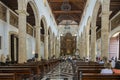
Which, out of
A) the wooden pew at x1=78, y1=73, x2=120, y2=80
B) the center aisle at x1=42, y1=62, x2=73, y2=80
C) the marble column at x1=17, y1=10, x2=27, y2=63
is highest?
the marble column at x1=17, y1=10, x2=27, y2=63

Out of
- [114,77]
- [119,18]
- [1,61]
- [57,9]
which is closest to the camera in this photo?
[114,77]

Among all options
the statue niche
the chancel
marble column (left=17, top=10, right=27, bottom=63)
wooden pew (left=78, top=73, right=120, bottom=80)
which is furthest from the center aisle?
the statue niche

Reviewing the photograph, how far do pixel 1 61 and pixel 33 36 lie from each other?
15567 millimetres

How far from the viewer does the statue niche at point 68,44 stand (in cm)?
4850

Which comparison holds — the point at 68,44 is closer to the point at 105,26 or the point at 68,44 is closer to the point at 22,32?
the point at 22,32

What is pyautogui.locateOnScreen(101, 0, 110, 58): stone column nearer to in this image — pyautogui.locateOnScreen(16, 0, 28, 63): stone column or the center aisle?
the center aisle

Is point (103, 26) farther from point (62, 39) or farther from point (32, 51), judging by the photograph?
point (62, 39)

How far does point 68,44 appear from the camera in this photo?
4944cm

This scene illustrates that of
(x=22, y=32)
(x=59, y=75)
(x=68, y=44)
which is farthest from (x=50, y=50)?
(x=59, y=75)

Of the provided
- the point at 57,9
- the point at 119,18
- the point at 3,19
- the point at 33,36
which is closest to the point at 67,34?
the point at 57,9

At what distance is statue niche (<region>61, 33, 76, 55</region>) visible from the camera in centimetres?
4850

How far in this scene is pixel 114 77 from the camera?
614 cm

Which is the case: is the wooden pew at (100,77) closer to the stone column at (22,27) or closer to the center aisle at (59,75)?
the center aisle at (59,75)

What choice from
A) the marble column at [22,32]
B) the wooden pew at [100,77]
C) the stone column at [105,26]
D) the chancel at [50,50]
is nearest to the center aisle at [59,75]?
the chancel at [50,50]
